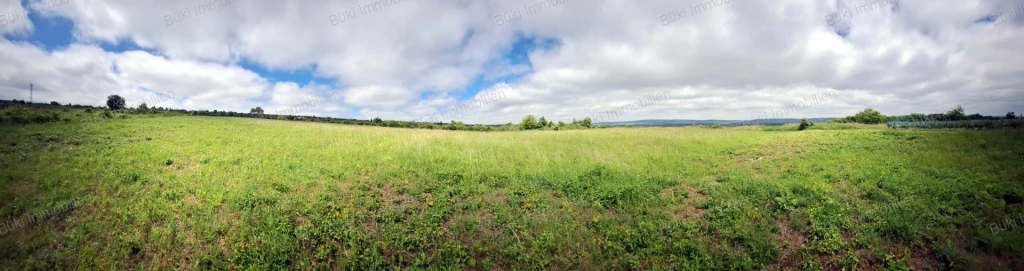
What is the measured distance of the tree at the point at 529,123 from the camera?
7012 centimetres

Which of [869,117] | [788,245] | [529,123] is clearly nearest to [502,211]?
[788,245]

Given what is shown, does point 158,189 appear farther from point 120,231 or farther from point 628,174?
point 628,174

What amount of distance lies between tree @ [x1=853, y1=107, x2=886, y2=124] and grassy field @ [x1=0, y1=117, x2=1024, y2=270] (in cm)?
5119

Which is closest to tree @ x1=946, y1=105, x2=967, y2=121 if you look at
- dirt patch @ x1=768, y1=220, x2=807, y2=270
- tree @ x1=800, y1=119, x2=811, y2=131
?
tree @ x1=800, y1=119, x2=811, y2=131

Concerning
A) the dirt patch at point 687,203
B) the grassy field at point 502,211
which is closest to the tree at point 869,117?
the grassy field at point 502,211

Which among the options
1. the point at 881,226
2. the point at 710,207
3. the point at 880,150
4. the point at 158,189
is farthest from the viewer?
the point at 880,150

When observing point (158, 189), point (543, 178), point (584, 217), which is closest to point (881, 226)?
point (584, 217)

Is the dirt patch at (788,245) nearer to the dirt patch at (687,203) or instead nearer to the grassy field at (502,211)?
the grassy field at (502,211)

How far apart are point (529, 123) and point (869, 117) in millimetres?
54064

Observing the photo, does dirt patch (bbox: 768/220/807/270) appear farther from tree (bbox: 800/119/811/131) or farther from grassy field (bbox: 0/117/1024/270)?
tree (bbox: 800/119/811/131)

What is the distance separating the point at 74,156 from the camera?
12281mm

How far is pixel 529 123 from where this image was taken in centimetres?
7012

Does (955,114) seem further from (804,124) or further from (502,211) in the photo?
(502,211)

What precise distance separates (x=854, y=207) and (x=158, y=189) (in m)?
18.2
